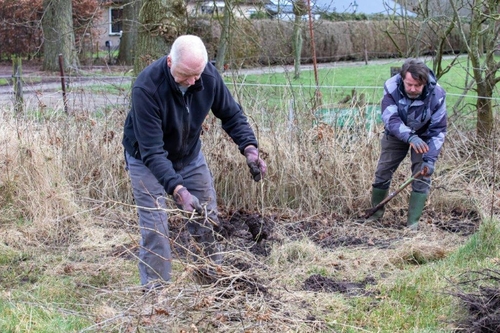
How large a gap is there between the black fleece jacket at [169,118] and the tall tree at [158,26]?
4.07 meters

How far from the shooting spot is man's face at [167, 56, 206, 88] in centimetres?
408

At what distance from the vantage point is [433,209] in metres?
7.00

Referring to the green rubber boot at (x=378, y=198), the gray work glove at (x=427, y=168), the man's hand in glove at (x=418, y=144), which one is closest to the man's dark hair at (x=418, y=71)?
the man's hand in glove at (x=418, y=144)

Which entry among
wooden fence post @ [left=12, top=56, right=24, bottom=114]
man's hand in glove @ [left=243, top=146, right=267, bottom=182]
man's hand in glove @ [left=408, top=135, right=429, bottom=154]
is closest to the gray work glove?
man's hand in glove @ [left=408, top=135, right=429, bottom=154]

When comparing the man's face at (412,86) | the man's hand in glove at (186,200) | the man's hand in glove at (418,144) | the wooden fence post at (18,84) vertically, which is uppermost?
the man's face at (412,86)

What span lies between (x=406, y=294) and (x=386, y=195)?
2.29 m

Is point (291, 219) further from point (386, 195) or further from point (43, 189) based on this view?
point (43, 189)

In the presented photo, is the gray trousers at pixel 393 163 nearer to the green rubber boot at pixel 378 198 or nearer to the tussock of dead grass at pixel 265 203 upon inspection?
the green rubber boot at pixel 378 198

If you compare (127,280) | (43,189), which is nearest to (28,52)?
(43,189)

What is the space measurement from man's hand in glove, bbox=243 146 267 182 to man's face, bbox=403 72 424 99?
193 centimetres

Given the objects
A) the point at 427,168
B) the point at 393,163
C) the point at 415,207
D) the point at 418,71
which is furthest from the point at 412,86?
the point at 415,207

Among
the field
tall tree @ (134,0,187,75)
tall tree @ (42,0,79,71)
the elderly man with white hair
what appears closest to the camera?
the field

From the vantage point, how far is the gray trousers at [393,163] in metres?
6.52

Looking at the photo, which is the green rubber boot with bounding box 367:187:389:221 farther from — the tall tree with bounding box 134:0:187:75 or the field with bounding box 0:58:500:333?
the tall tree with bounding box 134:0:187:75
